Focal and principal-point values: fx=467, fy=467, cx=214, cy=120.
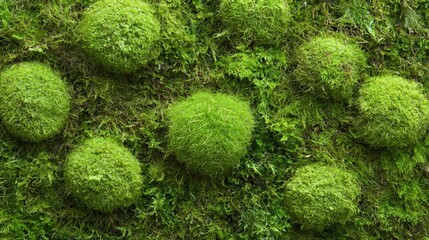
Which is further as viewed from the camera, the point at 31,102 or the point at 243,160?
the point at 243,160

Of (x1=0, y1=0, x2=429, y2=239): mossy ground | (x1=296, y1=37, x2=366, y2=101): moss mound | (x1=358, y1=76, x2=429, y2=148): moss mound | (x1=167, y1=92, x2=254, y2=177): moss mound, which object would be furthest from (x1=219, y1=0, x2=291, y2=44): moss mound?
(x1=358, y1=76, x2=429, y2=148): moss mound

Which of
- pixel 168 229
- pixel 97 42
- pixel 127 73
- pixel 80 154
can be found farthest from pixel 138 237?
pixel 97 42

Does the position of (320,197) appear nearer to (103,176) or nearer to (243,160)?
(243,160)

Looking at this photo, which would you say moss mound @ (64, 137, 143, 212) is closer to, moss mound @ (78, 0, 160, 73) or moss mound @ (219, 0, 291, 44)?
moss mound @ (78, 0, 160, 73)

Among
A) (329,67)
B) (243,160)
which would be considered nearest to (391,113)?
(329,67)

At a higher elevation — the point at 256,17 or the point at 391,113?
the point at 256,17

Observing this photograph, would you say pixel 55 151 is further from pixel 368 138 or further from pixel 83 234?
pixel 368 138

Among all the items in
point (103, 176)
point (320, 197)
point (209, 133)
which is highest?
point (209, 133)
